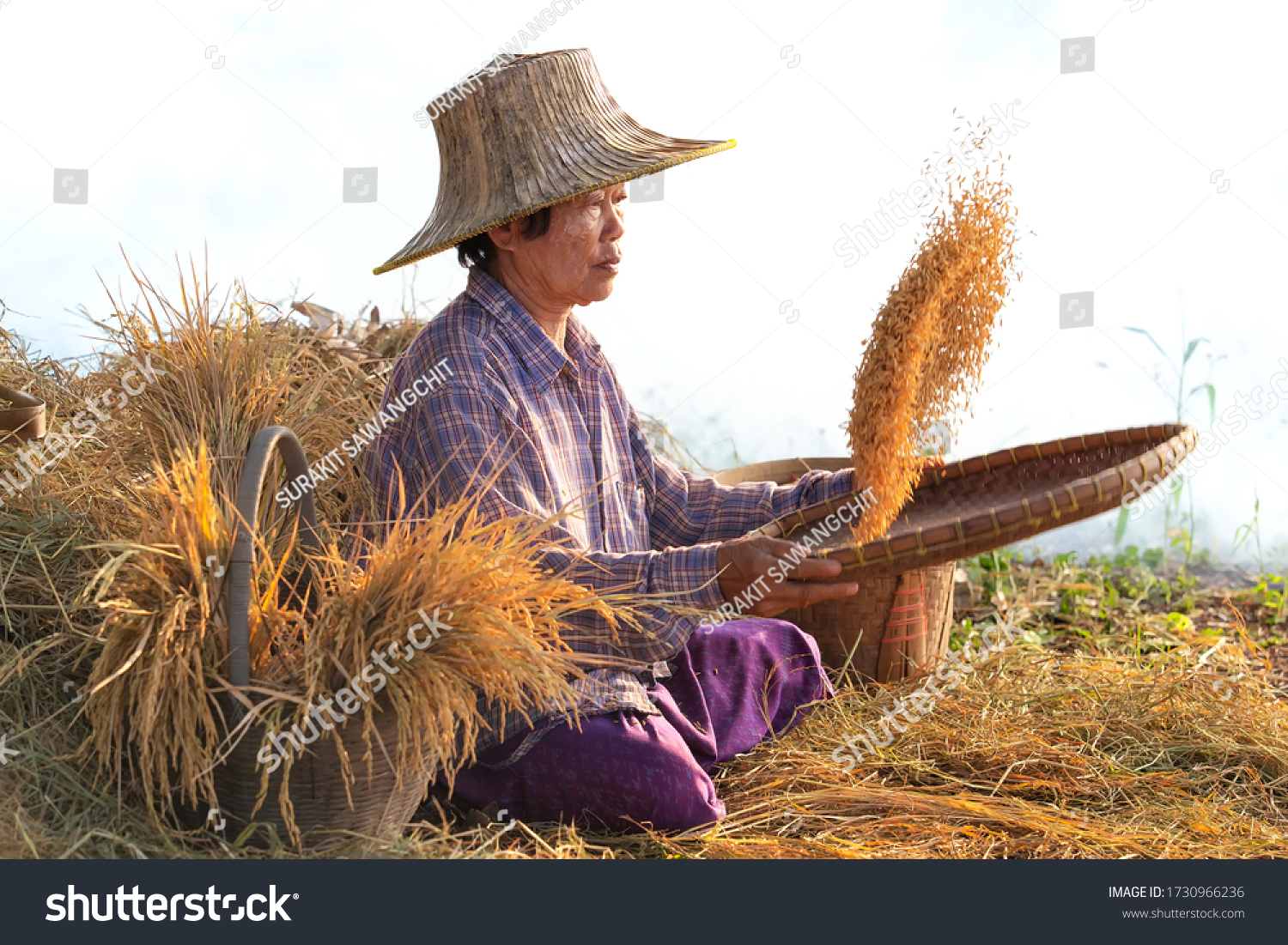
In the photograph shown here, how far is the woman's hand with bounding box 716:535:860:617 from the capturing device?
2502 millimetres

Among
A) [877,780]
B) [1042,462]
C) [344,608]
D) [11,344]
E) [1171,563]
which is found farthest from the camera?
[1171,563]

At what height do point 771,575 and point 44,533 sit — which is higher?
point 44,533

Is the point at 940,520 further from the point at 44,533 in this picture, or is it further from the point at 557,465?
the point at 44,533

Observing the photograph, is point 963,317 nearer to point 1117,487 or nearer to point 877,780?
point 1117,487

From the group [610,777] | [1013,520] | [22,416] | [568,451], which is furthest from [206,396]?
[1013,520]

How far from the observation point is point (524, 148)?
9.29 ft

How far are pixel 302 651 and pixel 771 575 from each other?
37.1 inches

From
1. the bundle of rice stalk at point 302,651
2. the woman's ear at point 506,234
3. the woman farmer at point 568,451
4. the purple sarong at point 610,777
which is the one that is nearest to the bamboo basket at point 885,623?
the woman farmer at point 568,451

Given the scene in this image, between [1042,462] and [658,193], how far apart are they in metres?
1.40

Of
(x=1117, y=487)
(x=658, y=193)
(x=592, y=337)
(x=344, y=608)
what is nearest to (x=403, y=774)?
(x=344, y=608)

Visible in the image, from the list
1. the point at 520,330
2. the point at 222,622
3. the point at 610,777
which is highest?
the point at 520,330

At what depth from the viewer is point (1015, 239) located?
2893mm

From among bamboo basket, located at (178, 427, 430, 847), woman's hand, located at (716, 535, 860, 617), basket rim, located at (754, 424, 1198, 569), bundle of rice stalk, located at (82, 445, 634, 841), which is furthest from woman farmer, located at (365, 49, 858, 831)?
bamboo basket, located at (178, 427, 430, 847)

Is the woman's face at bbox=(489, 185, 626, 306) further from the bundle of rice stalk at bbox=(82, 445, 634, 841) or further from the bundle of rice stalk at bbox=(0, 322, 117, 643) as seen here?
the bundle of rice stalk at bbox=(0, 322, 117, 643)
